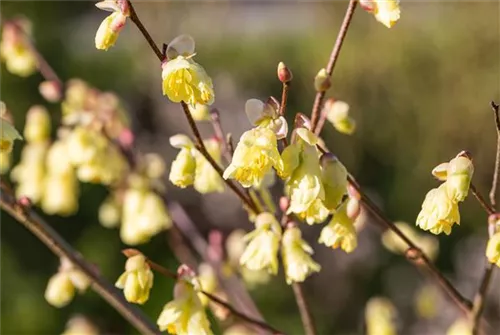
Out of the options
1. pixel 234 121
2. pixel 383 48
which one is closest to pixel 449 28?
pixel 383 48

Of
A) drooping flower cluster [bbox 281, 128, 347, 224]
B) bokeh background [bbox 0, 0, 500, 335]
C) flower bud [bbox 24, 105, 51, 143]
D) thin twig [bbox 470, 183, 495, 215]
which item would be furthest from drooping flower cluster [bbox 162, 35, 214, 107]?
bokeh background [bbox 0, 0, 500, 335]

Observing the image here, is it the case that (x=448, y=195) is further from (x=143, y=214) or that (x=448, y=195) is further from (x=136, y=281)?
(x=143, y=214)

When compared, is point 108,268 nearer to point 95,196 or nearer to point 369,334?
point 95,196

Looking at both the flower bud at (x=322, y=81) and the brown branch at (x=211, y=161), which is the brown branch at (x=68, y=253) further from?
the flower bud at (x=322, y=81)

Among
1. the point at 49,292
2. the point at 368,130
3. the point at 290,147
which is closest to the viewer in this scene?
the point at 290,147

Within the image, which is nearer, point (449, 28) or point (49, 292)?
point (49, 292)

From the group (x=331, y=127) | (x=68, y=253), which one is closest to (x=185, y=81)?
Answer: (x=68, y=253)
